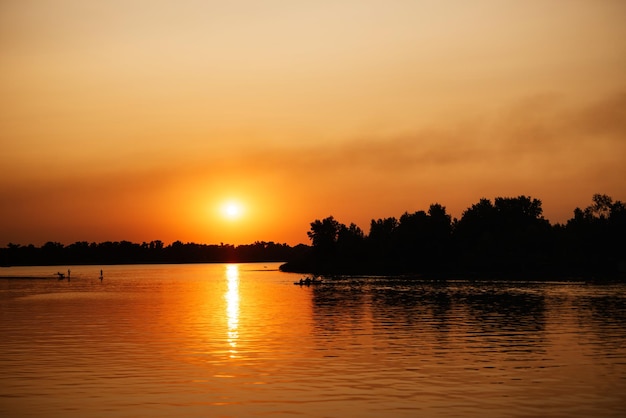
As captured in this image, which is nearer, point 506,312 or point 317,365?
point 317,365

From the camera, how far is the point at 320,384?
129ft

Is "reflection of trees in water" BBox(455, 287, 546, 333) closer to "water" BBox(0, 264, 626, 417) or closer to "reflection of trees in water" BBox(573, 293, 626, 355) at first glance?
"water" BBox(0, 264, 626, 417)

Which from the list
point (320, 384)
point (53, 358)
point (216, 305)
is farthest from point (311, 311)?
point (320, 384)

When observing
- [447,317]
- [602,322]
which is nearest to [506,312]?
[447,317]

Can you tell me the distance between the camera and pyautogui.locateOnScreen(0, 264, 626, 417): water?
33688 millimetres

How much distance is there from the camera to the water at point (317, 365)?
3369cm

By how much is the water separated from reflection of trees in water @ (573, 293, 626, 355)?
7.9 inches

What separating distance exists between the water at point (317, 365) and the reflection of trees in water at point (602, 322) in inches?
7.9

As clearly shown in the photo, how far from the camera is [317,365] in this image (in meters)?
46.3

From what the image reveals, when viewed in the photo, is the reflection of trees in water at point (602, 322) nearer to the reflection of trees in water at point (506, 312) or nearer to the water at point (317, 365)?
the water at point (317, 365)

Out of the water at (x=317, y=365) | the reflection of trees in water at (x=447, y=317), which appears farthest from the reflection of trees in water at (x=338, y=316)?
the water at (x=317, y=365)

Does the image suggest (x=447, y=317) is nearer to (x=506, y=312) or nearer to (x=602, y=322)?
(x=506, y=312)

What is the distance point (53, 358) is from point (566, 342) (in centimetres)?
4087

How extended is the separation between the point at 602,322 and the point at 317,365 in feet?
137
